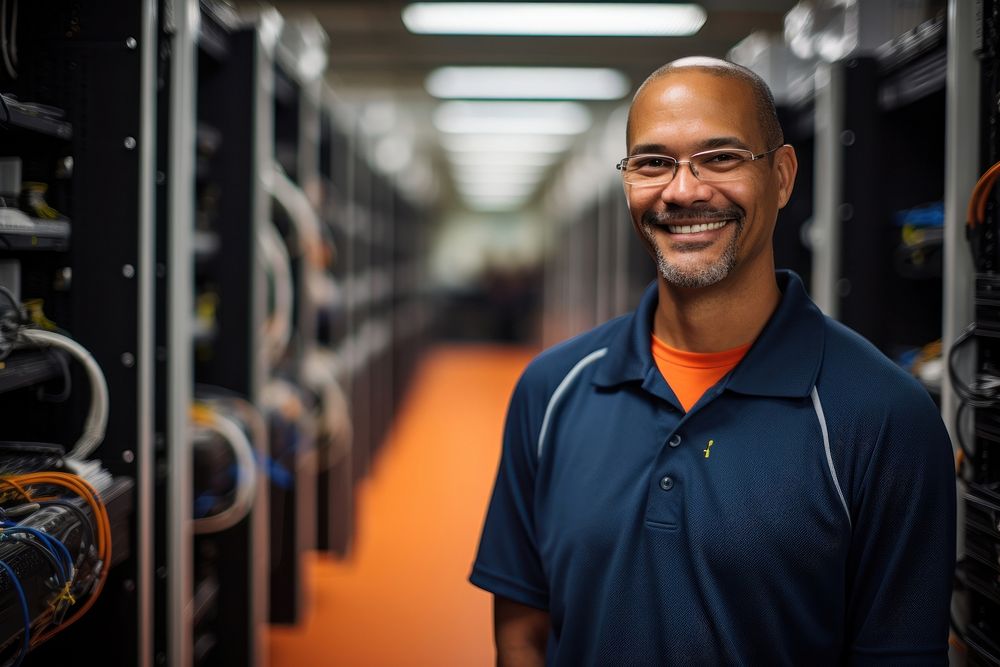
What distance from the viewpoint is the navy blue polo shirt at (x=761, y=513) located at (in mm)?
1180

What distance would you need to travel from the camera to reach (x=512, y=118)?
7.39m

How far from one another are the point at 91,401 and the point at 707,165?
4.69ft

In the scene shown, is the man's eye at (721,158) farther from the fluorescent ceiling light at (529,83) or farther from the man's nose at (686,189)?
the fluorescent ceiling light at (529,83)

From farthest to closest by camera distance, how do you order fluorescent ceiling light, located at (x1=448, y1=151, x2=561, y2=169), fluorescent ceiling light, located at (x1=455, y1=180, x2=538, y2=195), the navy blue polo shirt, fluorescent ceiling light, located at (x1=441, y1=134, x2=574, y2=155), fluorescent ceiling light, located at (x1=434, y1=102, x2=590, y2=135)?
fluorescent ceiling light, located at (x1=455, y1=180, x2=538, y2=195) < fluorescent ceiling light, located at (x1=448, y1=151, x2=561, y2=169) < fluorescent ceiling light, located at (x1=441, y1=134, x2=574, y2=155) < fluorescent ceiling light, located at (x1=434, y1=102, x2=590, y2=135) < the navy blue polo shirt

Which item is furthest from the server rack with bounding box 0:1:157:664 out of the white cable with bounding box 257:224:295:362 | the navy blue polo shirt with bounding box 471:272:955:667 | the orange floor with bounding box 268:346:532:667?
the orange floor with bounding box 268:346:532:667

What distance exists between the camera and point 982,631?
1653mm

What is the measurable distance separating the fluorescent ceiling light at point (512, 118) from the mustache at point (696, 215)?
552cm

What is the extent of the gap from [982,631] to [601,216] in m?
4.87

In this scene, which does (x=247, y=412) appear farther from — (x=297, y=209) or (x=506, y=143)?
(x=506, y=143)

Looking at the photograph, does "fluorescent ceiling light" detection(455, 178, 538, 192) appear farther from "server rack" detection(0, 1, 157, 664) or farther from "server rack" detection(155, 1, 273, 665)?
"server rack" detection(0, 1, 157, 664)

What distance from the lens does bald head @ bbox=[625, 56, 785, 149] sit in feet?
4.30

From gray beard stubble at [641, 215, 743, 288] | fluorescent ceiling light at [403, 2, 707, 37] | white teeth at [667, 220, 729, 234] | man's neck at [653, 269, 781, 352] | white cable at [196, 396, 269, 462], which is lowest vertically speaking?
white cable at [196, 396, 269, 462]

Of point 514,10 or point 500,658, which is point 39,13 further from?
point 514,10

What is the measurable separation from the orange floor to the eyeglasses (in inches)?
96.4
